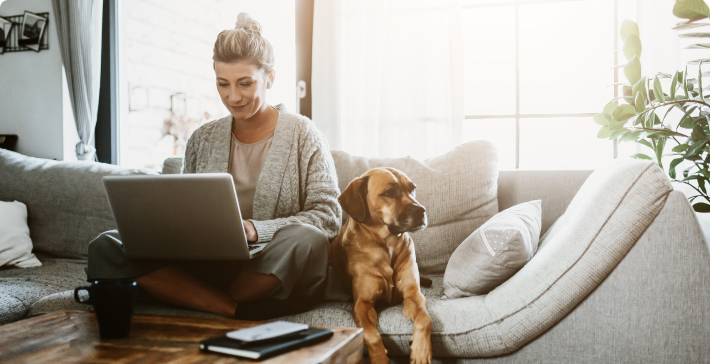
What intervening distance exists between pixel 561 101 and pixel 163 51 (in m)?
2.83

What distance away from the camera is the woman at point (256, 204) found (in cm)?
126

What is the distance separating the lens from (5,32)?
9.55 feet

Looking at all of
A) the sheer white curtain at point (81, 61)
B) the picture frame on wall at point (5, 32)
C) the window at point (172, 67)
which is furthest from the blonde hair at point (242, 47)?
the picture frame on wall at point (5, 32)

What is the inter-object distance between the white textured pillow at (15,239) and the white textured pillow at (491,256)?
5.72ft

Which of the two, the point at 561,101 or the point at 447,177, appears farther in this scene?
the point at 561,101

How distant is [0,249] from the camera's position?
1.92 metres

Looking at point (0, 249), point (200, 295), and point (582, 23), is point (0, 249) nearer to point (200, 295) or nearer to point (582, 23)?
point (200, 295)

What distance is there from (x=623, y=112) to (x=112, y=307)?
1.73m

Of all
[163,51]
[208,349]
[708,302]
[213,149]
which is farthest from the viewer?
[163,51]

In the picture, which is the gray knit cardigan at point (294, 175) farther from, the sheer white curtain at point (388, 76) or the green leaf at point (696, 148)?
the green leaf at point (696, 148)

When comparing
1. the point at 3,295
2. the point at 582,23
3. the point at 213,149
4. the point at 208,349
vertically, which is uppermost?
the point at 582,23

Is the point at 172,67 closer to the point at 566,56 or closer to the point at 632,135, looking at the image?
the point at 566,56

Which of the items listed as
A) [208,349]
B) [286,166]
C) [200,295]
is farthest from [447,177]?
[208,349]

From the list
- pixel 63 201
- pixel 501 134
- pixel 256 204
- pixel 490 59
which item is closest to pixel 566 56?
pixel 490 59
